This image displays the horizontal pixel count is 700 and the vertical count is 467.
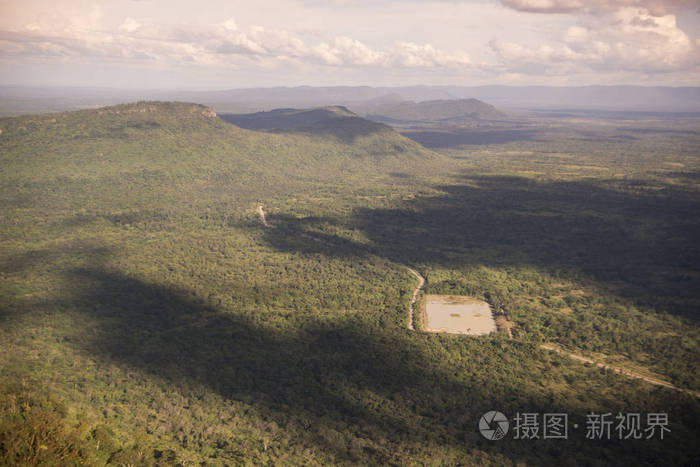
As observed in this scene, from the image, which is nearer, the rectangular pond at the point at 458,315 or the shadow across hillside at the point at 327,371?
the shadow across hillside at the point at 327,371

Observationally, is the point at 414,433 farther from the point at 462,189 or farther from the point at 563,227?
the point at 462,189

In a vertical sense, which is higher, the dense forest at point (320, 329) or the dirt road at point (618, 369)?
the dense forest at point (320, 329)

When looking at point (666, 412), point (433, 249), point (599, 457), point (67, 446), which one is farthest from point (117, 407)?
point (433, 249)

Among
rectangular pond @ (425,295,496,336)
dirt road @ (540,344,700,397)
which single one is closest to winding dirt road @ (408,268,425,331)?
rectangular pond @ (425,295,496,336)
